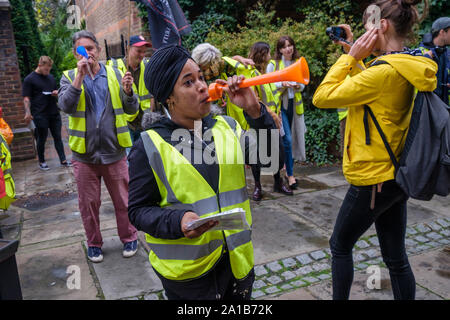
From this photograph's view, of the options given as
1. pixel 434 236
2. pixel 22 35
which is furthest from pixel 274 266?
pixel 22 35

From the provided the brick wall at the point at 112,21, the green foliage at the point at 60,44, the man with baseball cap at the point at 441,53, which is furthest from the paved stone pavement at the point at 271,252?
the green foliage at the point at 60,44

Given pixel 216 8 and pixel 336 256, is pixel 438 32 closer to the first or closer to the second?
pixel 336 256

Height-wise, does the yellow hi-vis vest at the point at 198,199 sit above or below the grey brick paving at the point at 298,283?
above

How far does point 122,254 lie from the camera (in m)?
3.94

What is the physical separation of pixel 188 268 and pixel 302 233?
8.70ft

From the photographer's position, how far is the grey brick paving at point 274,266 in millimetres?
3506

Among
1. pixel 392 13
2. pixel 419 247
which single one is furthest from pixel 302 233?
pixel 392 13

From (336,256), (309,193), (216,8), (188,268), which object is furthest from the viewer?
(216,8)

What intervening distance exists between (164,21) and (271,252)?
9.55ft

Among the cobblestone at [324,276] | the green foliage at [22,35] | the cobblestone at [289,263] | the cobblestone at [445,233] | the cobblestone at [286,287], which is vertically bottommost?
the cobblestone at [445,233]

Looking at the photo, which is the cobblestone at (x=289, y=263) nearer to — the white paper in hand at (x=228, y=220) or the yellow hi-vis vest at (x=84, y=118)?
the yellow hi-vis vest at (x=84, y=118)

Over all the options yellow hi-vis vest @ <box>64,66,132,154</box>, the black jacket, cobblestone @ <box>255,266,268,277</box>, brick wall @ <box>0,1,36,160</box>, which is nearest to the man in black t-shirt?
brick wall @ <box>0,1,36,160</box>

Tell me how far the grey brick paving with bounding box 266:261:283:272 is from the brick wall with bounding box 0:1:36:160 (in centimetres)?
687

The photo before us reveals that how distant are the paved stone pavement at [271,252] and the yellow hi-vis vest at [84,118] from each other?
114cm
